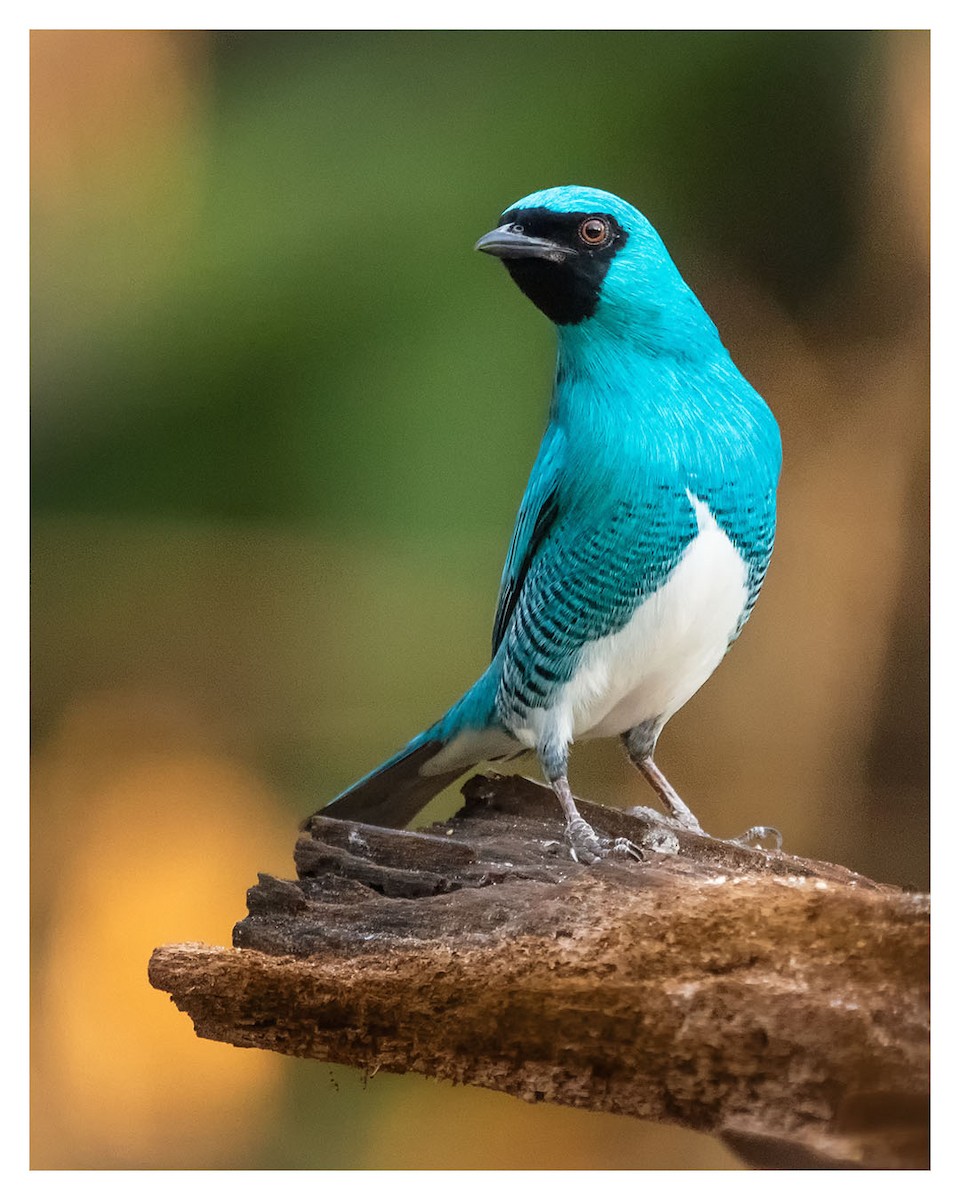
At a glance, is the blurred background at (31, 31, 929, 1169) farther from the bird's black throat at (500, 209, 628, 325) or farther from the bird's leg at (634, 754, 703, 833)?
the bird's black throat at (500, 209, 628, 325)

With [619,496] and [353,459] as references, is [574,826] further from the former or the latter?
[353,459]

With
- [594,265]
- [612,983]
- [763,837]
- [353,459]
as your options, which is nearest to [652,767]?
[763,837]

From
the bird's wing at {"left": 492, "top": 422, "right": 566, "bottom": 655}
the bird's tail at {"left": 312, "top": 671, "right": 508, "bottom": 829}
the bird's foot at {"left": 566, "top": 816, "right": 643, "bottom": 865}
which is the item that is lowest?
the bird's foot at {"left": 566, "top": 816, "right": 643, "bottom": 865}

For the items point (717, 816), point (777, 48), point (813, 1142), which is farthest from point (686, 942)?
point (777, 48)

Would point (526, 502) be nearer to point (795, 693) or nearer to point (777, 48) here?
point (795, 693)

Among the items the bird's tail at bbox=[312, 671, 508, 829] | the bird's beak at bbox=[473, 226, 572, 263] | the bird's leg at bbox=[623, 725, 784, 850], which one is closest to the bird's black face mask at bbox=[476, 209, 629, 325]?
the bird's beak at bbox=[473, 226, 572, 263]

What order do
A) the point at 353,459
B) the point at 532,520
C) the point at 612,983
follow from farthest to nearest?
the point at 353,459 < the point at 532,520 < the point at 612,983
